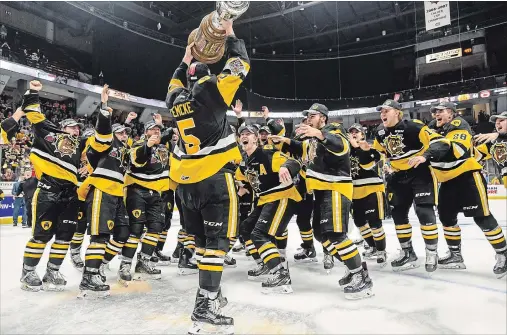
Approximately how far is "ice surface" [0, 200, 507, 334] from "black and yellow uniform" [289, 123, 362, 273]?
43 cm

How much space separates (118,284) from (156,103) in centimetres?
2107

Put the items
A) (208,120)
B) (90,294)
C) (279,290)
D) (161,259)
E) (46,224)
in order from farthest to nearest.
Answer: (161,259)
(46,224)
(279,290)
(90,294)
(208,120)

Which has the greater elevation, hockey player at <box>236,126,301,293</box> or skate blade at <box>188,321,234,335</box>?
hockey player at <box>236,126,301,293</box>

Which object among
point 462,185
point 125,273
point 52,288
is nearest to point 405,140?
point 462,185

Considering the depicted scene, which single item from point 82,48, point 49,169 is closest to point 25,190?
point 49,169

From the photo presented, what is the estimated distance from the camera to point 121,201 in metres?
4.07

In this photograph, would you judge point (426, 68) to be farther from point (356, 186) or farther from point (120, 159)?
point (120, 159)

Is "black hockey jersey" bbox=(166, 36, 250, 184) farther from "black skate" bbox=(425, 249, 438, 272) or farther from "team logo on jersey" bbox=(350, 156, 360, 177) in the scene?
"black skate" bbox=(425, 249, 438, 272)

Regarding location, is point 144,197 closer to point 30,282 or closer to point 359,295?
point 30,282

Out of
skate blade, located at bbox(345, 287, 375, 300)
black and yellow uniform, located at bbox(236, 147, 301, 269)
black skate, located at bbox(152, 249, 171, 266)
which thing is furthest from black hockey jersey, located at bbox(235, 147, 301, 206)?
black skate, located at bbox(152, 249, 171, 266)

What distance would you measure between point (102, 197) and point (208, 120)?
1.72 meters

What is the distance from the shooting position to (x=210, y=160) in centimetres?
266

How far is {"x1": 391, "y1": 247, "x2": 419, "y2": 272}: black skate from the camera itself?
4.42 m

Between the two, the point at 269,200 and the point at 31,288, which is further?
the point at 269,200
